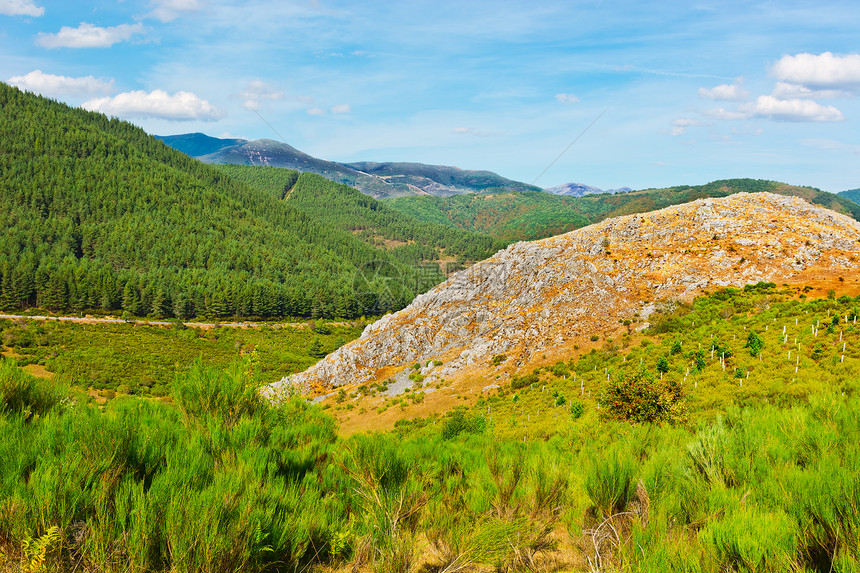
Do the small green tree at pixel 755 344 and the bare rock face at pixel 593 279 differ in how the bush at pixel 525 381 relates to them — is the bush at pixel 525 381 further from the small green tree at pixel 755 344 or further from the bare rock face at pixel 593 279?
the small green tree at pixel 755 344

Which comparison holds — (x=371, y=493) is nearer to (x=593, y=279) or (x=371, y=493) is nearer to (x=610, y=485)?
(x=610, y=485)

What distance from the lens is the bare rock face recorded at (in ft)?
121

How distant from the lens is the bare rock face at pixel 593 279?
36844mm

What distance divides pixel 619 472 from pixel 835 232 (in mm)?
46437

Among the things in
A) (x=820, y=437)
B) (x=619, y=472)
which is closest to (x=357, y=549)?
(x=619, y=472)

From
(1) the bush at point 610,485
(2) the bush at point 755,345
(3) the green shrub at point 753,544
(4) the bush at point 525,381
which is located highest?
(3) the green shrub at point 753,544

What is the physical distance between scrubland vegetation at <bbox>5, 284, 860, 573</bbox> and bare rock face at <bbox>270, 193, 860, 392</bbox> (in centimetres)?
2900

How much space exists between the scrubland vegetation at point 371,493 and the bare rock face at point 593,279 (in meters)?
29.0

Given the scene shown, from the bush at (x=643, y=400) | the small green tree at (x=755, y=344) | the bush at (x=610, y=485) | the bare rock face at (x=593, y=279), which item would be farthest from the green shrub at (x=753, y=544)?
the bare rock face at (x=593, y=279)

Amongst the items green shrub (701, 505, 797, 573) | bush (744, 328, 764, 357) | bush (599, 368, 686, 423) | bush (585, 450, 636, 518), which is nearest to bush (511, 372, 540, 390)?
bush (599, 368, 686, 423)

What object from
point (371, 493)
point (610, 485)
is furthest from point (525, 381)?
point (371, 493)

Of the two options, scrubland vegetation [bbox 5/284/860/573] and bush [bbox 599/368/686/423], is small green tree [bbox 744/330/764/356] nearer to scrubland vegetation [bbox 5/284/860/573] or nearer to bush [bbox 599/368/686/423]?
bush [bbox 599/368/686/423]

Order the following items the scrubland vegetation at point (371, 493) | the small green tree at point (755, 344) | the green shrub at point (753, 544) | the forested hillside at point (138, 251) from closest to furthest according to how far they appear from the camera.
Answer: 1. the green shrub at point (753, 544)
2. the scrubland vegetation at point (371, 493)
3. the small green tree at point (755, 344)
4. the forested hillside at point (138, 251)

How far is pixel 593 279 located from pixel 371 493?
3881cm
